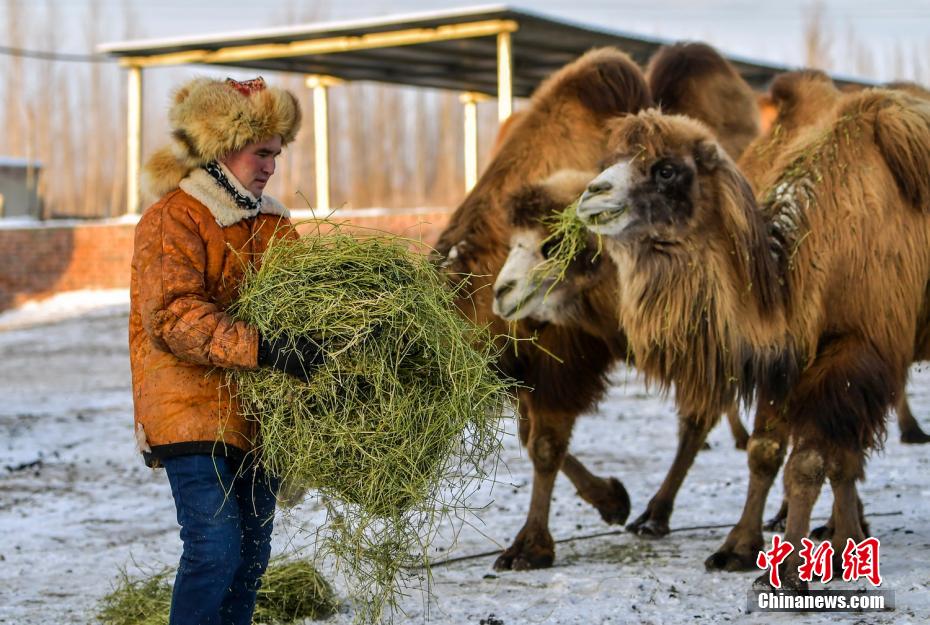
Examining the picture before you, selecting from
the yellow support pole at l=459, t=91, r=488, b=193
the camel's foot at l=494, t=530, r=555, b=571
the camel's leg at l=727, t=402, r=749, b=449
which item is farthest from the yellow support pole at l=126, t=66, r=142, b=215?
the camel's foot at l=494, t=530, r=555, b=571

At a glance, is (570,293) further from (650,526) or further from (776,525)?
(776,525)

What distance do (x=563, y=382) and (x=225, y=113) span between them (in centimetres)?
258

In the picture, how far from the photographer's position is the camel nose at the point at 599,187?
480cm

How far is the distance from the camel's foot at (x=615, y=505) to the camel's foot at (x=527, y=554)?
25.5 inches

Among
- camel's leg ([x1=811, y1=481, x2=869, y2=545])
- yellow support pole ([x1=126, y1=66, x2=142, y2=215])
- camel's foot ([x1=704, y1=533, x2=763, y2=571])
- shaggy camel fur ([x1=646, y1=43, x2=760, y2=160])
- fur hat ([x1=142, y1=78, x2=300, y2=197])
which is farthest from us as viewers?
yellow support pole ([x1=126, y1=66, x2=142, y2=215])

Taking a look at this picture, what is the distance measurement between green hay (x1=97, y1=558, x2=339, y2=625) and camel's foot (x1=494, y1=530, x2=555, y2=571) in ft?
3.15

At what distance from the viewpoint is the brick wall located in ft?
63.6

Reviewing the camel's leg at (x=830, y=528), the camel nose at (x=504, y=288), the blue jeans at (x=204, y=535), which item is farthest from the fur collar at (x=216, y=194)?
the camel's leg at (x=830, y=528)

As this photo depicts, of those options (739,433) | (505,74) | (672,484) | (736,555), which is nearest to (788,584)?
(736,555)

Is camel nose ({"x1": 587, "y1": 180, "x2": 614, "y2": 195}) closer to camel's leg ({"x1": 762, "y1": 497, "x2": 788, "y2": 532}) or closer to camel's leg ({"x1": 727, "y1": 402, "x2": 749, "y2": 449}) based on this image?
camel's leg ({"x1": 762, "y1": 497, "x2": 788, "y2": 532})

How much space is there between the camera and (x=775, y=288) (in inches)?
189

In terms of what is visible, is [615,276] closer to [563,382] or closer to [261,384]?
[563,382]

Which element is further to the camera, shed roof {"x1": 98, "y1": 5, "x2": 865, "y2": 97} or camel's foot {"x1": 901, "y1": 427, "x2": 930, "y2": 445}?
shed roof {"x1": 98, "y1": 5, "x2": 865, "y2": 97}

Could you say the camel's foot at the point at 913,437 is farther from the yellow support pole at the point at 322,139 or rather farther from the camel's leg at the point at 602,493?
the yellow support pole at the point at 322,139
